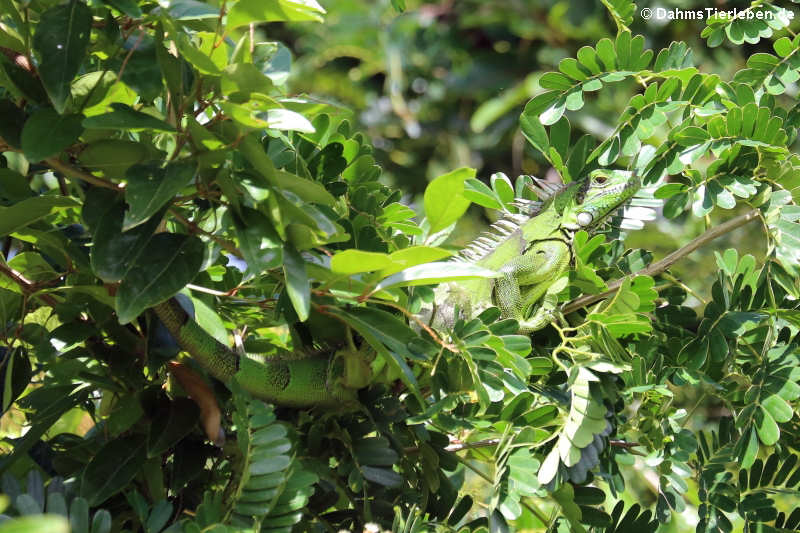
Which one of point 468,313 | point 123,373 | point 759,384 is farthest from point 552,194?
point 123,373

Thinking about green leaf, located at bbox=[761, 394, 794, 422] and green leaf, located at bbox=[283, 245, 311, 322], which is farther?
green leaf, located at bbox=[761, 394, 794, 422]

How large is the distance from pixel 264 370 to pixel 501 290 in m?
0.34

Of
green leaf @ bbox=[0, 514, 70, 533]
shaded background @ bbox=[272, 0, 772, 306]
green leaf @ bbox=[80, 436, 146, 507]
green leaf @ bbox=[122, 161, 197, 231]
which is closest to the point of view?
green leaf @ bbox=[0, 514, 70, 533]

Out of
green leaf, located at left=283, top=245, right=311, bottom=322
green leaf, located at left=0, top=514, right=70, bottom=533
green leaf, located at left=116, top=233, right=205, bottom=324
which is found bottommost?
green leaf, located at left=283, top=245, right=311, bottom=322

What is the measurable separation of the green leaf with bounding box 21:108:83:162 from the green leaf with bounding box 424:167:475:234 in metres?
0.26

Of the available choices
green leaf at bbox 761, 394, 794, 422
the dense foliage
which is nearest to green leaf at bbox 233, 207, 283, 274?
the dense foliage

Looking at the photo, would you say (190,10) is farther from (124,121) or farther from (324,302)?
(324,302)

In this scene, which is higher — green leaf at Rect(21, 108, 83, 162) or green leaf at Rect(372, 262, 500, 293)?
green leaf at Rect(21, 108, 83, 162)

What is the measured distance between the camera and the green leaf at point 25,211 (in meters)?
0.61

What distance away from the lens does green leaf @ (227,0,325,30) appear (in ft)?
1.88

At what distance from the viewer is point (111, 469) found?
27.2 inches

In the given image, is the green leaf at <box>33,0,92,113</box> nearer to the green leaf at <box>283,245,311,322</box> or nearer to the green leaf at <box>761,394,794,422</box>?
the green leaf at <box>283,245,311,322</box>

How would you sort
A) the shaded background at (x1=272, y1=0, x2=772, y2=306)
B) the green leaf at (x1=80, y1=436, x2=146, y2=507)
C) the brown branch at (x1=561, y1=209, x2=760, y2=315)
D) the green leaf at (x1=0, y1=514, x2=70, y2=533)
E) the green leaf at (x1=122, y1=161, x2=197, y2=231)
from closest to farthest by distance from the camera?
the green leaf at (x1=0, y1=514, x2=70, y2=533) < the green leaf at (x1=122, y1=161, x2=197, y2=231) < the green leaf at (x1=80, y1=436, x2=146, y2=507) < the brown branch at (x1=561, y1=209, x2=760, y2=315) < the shaded background at (x1=272, y1=0, x2=772, y2=306)

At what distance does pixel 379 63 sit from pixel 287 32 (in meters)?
0.78
